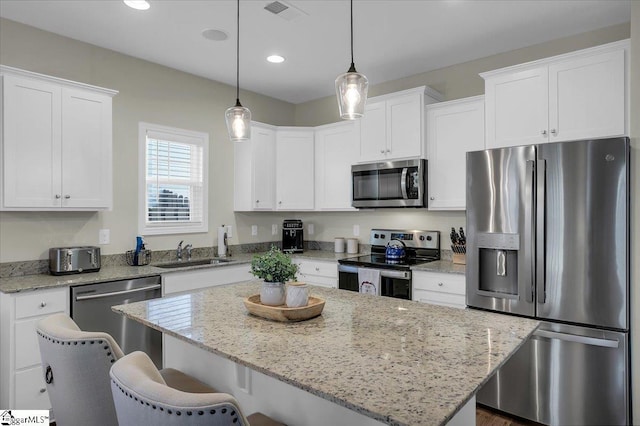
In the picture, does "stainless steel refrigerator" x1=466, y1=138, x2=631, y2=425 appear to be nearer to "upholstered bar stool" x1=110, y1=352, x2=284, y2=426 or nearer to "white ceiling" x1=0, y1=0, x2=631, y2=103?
"white ceiling" x1=0, y1=0, x2=631, y2=103

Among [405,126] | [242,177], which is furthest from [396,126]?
[242,177]

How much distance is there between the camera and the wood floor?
8.81ft

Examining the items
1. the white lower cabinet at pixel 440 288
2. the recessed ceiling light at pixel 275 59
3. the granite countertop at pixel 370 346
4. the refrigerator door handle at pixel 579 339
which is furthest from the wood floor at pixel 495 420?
the recessed ceiling light at pixel 275 59

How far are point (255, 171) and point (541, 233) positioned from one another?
2.82 m

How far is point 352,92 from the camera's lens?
175cm

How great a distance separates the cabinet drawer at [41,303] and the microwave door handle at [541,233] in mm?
3092

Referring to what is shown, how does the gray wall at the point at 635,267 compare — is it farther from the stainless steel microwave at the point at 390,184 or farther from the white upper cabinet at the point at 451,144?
the stainless steel microwave at the point at 390,184

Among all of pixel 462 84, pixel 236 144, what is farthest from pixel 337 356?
pixel 236 144

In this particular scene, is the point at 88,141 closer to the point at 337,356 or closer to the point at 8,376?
the point at 8,376

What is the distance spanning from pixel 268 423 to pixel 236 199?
323 centimetres

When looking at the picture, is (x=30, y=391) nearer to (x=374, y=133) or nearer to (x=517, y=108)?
(x=374, y=133)

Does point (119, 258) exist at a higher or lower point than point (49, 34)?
lower

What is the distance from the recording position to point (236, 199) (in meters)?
4.43

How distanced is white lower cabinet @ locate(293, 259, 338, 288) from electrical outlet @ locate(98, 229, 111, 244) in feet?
5.50
